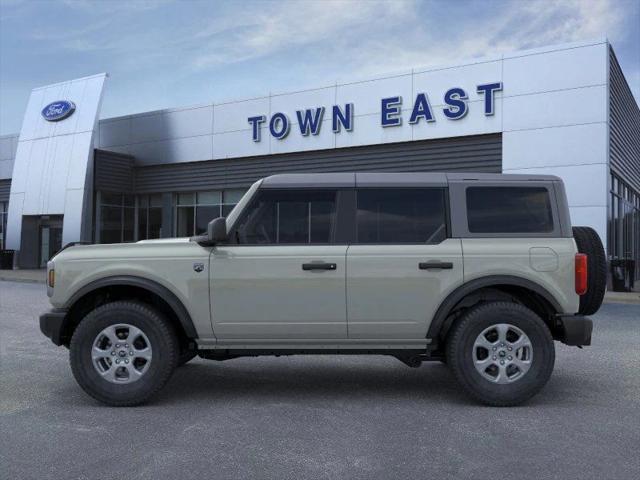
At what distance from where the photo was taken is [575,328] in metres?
5.21

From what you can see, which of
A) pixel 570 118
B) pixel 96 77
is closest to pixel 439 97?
pixel 570 118

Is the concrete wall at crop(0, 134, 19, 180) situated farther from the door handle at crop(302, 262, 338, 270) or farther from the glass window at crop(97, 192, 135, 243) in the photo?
the door handle at crop(302, 262, 338, 270)

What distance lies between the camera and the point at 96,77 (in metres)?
25.9

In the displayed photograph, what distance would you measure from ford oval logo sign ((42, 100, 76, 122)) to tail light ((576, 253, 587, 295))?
25.1 meters

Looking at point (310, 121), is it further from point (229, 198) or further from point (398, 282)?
point (398, 282)

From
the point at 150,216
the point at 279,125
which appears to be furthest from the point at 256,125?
the point at 150,216

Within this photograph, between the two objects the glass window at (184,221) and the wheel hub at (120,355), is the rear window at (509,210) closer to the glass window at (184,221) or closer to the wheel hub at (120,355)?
the wheel hub at (120,355)

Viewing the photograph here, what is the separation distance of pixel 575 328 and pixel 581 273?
0.46 m

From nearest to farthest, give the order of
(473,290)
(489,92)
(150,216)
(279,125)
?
(473,290), (489,92), (279,125), (150,216)

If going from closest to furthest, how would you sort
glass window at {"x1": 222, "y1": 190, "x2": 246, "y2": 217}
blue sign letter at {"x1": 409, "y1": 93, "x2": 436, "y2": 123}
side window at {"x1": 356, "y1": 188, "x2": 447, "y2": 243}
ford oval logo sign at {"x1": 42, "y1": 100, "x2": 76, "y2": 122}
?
side window at {"x1": 356, "y1": 188, "x2": 447, "y2": 243} → blue sign letter at {"x1": 409, "y1": 93, "x2": 436, "y2": 123} → glass window at {"x1": 222, "y1": 190, "x2": 246, "y2": 217} → ford oval logo sign at {"x1": 42, "y1": 100, "x2": 76, "y2": 122}

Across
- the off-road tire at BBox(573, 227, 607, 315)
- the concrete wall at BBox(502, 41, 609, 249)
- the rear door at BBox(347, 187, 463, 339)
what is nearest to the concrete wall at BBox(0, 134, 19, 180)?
the concrete wall at BBox(502, 41, 609, 249)

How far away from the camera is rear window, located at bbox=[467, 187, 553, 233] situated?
5363mm

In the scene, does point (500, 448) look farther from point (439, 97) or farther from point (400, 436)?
point (439, 97)

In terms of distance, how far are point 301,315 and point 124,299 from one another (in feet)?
5.40
